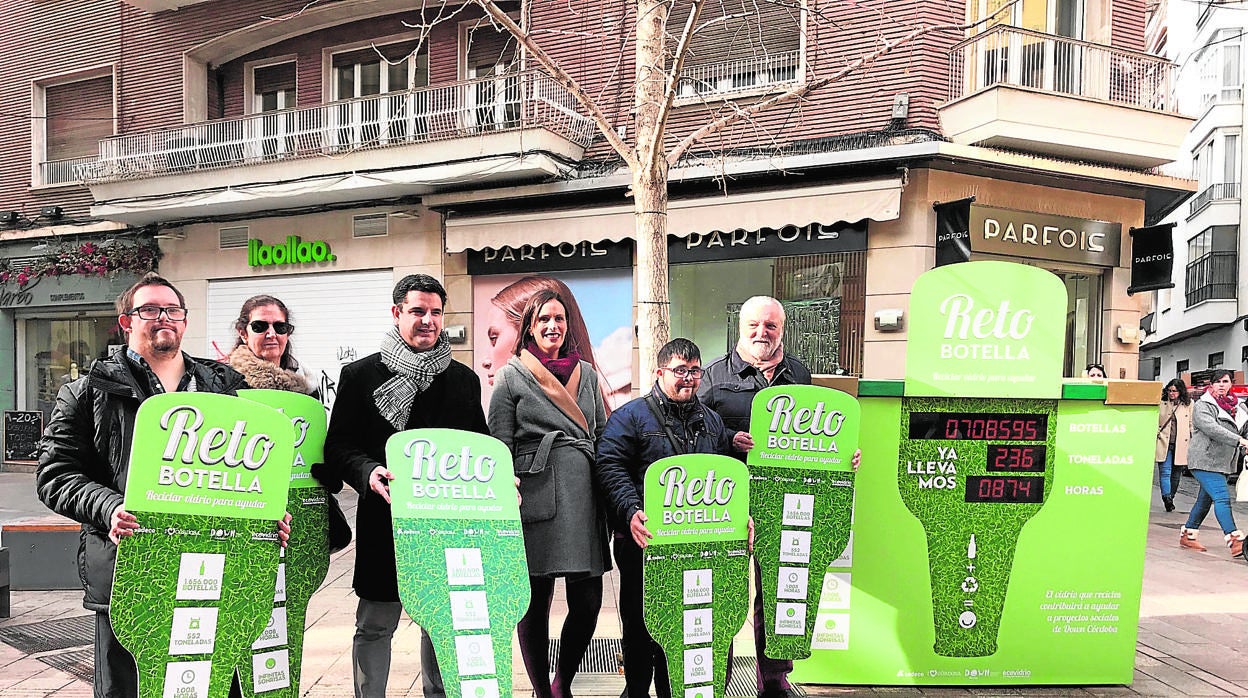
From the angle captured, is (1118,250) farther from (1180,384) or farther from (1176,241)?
(1176,241)

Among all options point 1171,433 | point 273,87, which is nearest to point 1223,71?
point 1171,433

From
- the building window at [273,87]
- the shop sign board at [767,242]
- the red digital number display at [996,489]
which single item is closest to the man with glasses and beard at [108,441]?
the red digital number display at [996,489]

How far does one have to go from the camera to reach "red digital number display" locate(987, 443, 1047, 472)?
4.30 metres

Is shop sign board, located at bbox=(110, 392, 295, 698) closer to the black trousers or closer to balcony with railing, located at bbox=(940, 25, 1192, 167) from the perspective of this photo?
the black trousers

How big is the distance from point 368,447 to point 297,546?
20.3 inches

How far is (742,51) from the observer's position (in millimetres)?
11414

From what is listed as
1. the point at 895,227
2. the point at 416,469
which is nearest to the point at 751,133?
the point at 895,227

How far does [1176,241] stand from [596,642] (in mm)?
30160

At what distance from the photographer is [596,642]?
5238mm

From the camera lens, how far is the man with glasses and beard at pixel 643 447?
3.57 meters

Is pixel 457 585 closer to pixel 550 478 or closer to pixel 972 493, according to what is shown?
pixel 550 478

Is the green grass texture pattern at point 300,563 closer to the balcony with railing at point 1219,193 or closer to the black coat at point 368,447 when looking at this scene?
the black coat at point 368,447

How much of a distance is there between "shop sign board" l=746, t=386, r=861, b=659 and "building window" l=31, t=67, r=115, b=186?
15539 mm

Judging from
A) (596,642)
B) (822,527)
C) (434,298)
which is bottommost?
(596,642)
